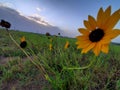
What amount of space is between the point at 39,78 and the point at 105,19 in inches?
66.8

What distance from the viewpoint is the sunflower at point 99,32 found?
94cm

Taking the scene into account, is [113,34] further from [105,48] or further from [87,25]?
[87,25]

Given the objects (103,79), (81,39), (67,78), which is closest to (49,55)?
(103,79)

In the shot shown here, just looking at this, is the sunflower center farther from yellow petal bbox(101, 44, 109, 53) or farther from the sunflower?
yellow petal bbox(101, 44, 109, 53)

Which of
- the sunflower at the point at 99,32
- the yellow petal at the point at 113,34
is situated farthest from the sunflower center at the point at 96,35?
the yellow petal at the point at 113,34

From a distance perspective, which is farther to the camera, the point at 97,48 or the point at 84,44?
the point at 84,44

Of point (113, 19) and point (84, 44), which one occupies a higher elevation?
point (113, 19)

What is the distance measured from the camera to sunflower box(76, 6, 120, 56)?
939 millimetres

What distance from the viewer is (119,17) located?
3.08 feet

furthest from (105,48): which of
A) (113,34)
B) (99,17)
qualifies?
(99,17)

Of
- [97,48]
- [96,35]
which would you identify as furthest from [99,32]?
[97,48]

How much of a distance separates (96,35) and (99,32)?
19mm

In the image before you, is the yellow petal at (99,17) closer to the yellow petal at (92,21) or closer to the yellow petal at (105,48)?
the yellow petal at (92,21)

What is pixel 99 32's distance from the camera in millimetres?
1091
